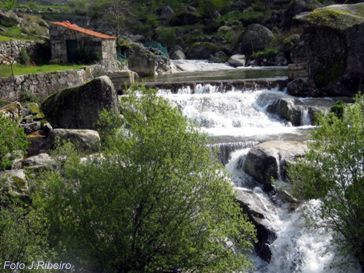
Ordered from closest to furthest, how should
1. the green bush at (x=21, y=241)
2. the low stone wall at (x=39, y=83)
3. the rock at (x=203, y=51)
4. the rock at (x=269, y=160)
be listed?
1. the green bush at (x=21, y=241)
2. the rock at (x=269, y=160)
3. the low stone wall at (x=39, y=83)
4. the rock at (x=203, y=51)

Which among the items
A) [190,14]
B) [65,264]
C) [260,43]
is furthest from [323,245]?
[190,14]

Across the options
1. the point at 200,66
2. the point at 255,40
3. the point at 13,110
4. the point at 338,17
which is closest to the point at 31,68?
the point at 13,110

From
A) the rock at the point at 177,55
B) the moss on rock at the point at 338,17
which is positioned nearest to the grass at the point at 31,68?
the moss on rock at the point at 338,17

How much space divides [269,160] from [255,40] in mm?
46852

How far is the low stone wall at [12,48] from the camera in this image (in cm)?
3528

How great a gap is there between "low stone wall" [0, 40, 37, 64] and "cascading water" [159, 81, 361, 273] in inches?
423

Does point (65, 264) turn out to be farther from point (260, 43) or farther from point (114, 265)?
point (260, 43)

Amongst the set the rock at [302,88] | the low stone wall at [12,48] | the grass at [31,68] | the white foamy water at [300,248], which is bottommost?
the white foamy water at [300,248]

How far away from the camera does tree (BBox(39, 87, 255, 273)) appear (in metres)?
14.9

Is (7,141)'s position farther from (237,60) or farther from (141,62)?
(237,60)

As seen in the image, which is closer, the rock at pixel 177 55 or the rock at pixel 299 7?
the rock at pixel 177 55

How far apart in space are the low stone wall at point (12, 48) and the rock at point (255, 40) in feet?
116

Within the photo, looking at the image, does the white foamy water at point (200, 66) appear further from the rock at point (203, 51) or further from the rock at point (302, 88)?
the rock at point (302, 88)

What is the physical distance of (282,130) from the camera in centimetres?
3042
